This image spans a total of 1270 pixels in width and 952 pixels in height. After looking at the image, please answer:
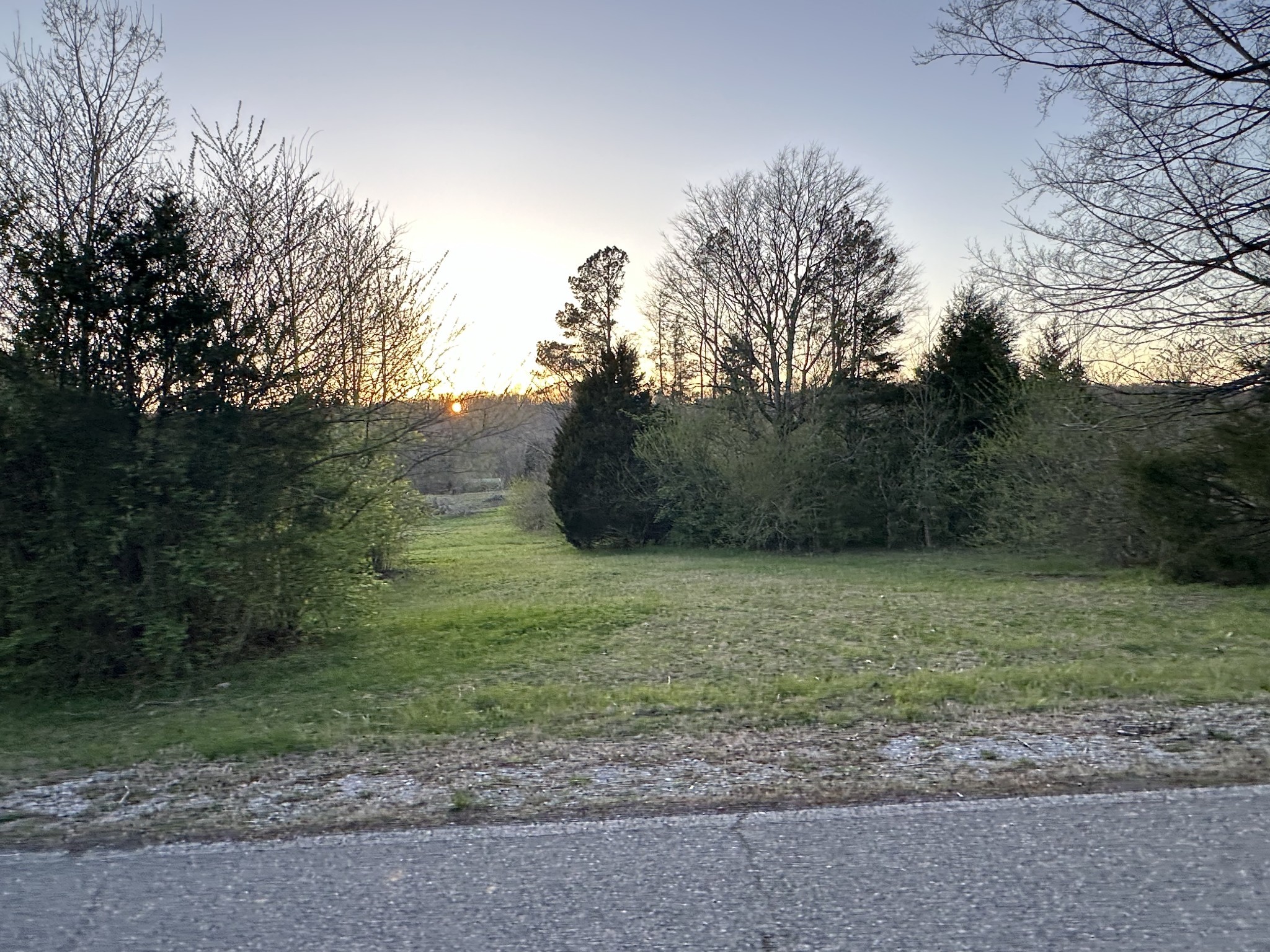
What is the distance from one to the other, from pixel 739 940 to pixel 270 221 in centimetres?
915

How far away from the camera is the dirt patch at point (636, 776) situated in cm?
441

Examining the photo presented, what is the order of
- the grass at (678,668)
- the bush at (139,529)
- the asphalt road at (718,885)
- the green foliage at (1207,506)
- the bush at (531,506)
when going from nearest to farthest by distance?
the asphalt road at (718,885)
the grass at (678,668)
the bush at (139,529)
the green foliage at (1207,506)
the bush at (531,506)

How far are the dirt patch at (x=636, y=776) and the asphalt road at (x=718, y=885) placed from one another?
28cm

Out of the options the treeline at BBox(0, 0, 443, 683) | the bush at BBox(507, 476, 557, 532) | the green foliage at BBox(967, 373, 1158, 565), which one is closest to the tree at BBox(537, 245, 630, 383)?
the bush at BBox(507, 476, 557, 532)

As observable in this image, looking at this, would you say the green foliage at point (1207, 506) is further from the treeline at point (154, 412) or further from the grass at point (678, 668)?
the treeline at point (154, 412)

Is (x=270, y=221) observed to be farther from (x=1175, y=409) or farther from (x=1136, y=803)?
(x=1175, y=409)

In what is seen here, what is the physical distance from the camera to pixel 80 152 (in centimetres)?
904

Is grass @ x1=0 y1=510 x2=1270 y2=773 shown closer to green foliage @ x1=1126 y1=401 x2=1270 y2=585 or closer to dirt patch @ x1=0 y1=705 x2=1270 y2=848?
dirt patch @ x1=0 y1=705 x2=1270 y2=848

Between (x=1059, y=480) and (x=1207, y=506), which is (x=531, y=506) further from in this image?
(x=1207, y=506)

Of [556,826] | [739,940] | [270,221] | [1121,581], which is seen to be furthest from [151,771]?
[1121,581]

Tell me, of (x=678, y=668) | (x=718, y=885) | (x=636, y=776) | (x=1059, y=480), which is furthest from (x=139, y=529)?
(x=1059, y=480)

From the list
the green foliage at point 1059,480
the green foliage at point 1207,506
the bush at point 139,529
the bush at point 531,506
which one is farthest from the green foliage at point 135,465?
the bush at point 531,506

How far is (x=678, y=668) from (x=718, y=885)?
548 cm

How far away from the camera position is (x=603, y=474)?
29.8 metres
